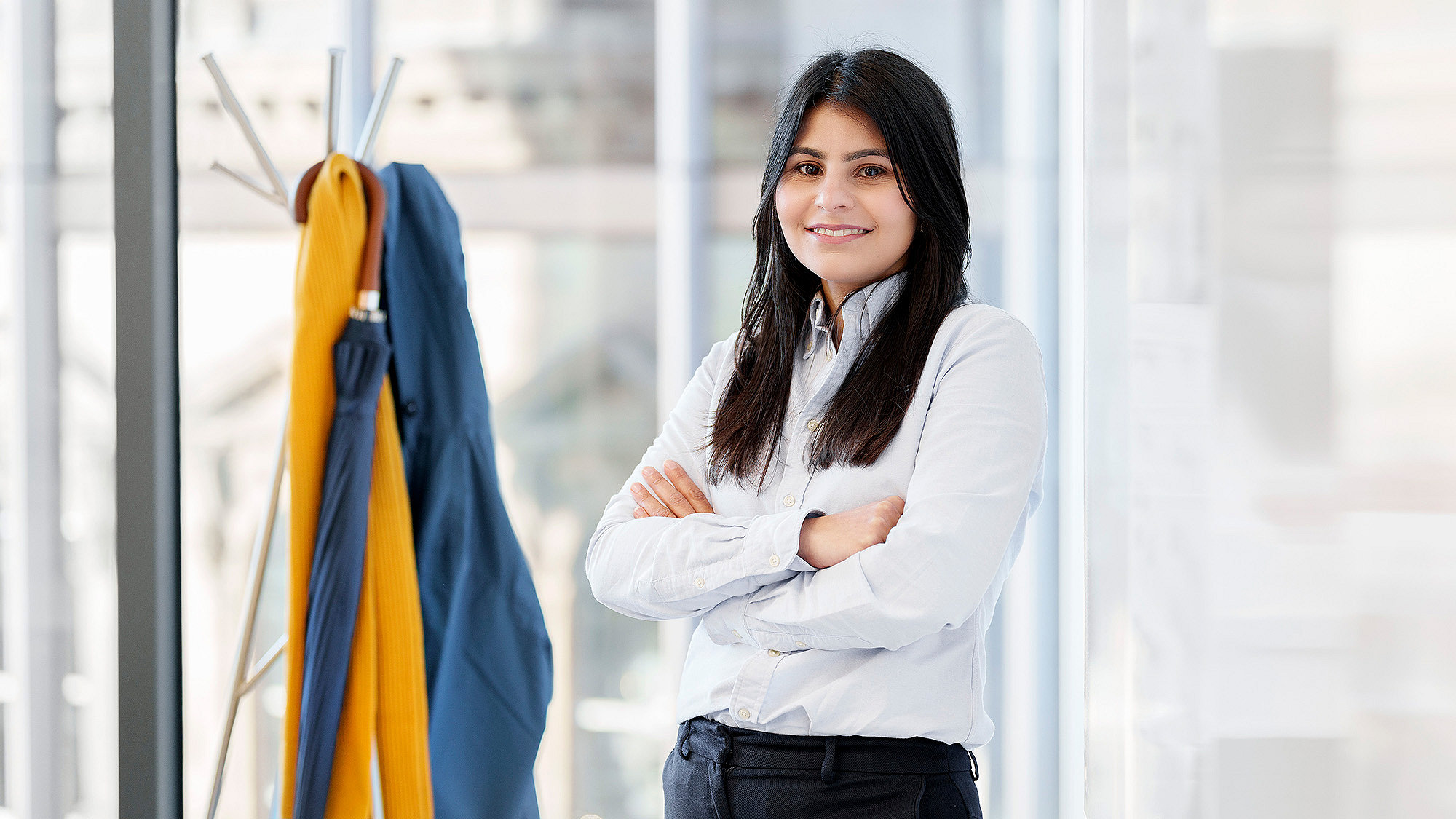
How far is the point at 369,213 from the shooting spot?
1.41 metres

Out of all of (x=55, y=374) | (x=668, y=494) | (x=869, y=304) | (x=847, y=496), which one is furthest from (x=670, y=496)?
(x=55, y=374)

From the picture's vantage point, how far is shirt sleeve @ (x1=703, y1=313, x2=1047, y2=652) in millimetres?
1122

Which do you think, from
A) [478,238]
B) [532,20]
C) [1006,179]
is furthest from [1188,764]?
[532,20]

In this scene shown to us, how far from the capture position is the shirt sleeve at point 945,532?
44.2 inches

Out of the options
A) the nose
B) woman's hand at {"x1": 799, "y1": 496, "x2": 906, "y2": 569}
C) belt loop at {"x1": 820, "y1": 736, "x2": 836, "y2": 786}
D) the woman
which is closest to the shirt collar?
the woman

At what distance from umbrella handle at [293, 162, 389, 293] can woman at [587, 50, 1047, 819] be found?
46 cm

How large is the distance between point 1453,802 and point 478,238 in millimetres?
2156

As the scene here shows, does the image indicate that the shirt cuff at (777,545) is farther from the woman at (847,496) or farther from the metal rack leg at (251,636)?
the metal rack leg at (251,636)

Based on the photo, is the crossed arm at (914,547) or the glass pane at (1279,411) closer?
the glass pane at (1279,411)

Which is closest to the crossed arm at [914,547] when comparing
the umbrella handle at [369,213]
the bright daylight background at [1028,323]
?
the bright daylight background at [1028,323]

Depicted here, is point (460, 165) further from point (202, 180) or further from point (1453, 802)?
point (1453, 802)

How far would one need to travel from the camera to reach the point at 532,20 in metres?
2.38

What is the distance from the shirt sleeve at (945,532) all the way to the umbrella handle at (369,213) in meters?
0.66

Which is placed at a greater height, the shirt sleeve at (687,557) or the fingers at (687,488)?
the fingers at (687,488)
